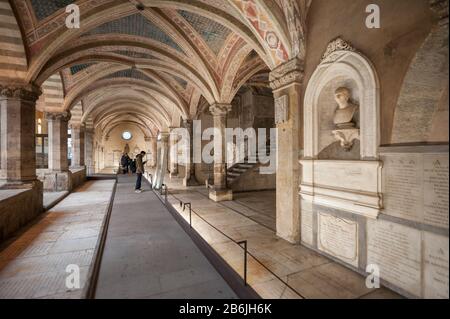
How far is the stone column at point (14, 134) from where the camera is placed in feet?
17.7

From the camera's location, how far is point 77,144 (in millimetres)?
13281

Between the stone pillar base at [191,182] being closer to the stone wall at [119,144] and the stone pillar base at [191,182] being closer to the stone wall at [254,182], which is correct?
the stone wall at [254,182]

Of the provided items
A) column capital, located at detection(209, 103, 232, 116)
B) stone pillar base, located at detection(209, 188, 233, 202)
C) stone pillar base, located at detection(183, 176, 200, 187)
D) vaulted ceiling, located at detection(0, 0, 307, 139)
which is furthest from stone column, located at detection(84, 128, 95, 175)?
stone pillar base, located at detection(209, 188, 233, 202)

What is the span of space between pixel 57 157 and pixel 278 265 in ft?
33.1

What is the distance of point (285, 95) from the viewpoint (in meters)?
4.13

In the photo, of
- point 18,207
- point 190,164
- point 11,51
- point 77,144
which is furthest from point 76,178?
point 11,51

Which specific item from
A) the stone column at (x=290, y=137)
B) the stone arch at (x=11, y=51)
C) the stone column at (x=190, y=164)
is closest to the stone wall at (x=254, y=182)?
the stone column at (x=190, y=164)

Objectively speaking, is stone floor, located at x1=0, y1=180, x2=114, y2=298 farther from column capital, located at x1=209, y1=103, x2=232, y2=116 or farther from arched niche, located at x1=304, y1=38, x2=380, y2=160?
column capital, located at x1=209, y1=103, x2=232, y2=116

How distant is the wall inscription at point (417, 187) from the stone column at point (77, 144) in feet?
50.8

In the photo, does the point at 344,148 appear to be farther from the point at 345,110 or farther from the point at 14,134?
the point at 14,134

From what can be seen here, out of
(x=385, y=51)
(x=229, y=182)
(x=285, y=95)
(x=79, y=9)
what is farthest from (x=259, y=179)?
(x=79, y=9)

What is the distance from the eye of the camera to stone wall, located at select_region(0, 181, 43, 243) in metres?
4.23

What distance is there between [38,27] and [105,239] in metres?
5.43

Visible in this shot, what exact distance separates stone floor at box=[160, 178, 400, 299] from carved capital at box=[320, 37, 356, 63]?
3166mm
